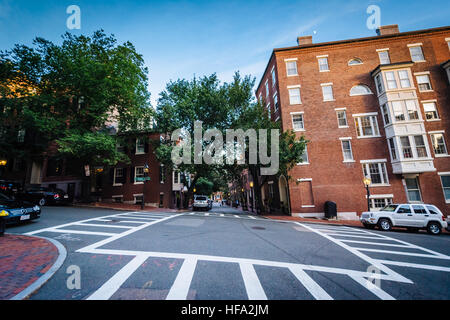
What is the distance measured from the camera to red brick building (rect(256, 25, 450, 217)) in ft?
54.1

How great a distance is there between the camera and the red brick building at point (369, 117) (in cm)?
1648

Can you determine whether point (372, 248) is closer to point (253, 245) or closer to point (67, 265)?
point (253, 245)

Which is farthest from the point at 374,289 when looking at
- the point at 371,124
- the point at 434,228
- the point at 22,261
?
the point at 371,124

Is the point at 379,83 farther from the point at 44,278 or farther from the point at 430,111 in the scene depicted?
the point at 44,278

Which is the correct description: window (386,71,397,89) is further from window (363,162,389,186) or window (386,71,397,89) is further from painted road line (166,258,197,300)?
painted road line (166,258,197,300)

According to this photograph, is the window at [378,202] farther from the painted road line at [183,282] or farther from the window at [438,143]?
the painted road line at [183,282]

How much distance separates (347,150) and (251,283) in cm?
1907

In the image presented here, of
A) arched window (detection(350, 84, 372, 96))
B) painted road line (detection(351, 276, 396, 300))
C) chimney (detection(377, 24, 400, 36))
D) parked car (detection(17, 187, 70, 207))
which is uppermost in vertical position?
chimney (detection(377, 24, 400, 36))

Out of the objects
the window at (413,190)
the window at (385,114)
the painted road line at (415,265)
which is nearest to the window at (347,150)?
the window at (385,114)

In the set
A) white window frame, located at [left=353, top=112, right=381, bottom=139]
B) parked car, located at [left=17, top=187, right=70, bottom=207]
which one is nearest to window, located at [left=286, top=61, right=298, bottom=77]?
white window frame, located at [left=353, top=112, right=381, bottom=139]

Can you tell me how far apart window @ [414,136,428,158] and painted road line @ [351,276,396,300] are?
19463 millimetres

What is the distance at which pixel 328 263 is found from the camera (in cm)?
487

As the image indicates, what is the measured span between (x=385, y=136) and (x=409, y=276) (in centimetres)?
1832

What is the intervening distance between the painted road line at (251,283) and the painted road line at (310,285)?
3.00 feet
